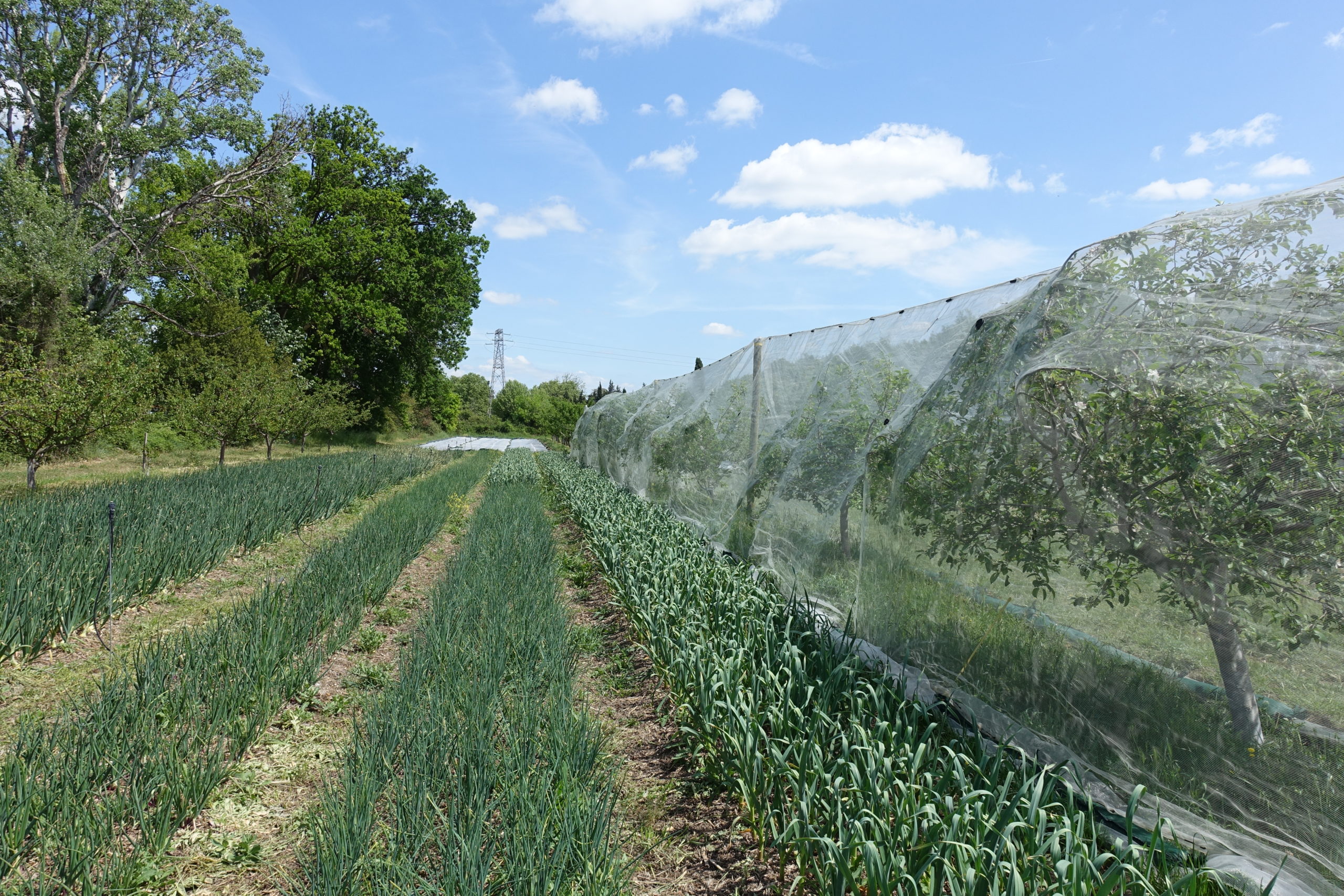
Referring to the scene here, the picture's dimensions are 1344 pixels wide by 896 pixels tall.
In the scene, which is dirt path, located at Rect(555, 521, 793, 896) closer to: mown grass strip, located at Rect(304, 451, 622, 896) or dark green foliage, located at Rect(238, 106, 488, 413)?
mown grass strip, located at Rect(304, 451, 622, 896)

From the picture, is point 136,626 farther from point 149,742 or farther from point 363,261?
point 363,261

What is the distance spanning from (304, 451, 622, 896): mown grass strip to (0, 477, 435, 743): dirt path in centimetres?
169

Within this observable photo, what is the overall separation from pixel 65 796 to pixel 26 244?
56.6ft

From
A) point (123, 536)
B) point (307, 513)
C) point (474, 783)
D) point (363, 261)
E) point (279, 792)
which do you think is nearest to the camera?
point (474, 783)

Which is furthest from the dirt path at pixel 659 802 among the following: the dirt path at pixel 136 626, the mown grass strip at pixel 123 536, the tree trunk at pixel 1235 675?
the mown grass strip at pixel 123 536

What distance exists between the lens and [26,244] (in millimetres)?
13961

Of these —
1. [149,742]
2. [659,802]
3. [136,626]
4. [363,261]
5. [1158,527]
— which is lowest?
[659,802]

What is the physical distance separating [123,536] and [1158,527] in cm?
656

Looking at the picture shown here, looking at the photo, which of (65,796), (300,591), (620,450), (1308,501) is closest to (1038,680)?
(1308,501)

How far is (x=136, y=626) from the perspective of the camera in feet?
15.5

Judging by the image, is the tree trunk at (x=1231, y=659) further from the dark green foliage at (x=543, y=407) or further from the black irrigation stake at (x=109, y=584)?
the dark green foliage at (x=543, y=407)

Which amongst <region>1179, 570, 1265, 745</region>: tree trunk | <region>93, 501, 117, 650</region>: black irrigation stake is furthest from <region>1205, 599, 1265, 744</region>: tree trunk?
<region>93, 501, 117, 650</region>: black irrigation stake

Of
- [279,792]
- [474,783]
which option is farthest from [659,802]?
[279,792]

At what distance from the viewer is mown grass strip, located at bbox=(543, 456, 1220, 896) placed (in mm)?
1748
